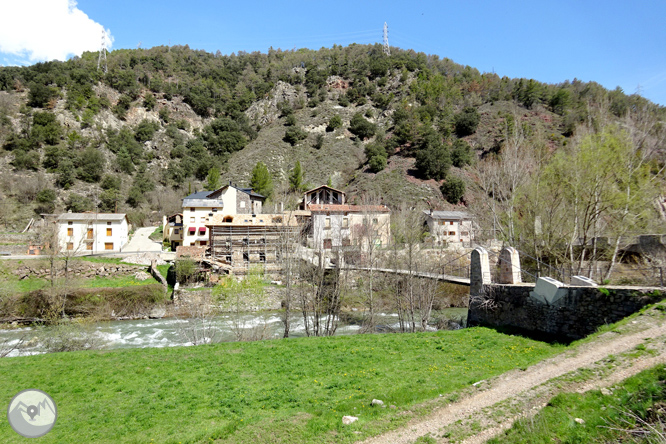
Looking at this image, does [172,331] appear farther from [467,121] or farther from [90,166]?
[467,121]

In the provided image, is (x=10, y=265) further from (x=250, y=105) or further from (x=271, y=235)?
(x=250, y=105)

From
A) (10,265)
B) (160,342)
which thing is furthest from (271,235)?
(10,265)

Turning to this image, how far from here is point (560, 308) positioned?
37.6ft

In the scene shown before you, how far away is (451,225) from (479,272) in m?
30.6

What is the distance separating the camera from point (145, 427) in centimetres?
707

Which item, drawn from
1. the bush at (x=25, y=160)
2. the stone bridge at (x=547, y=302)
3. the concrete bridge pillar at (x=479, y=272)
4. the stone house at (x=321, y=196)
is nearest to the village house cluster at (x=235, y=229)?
the stone house at (x=321, y=196)

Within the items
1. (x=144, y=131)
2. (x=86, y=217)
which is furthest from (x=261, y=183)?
(x=144, y=131)

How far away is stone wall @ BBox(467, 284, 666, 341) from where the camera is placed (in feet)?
31.8

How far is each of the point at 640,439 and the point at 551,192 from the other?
57.9ft

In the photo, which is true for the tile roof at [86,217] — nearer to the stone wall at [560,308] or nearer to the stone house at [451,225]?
the stone house at [451,225]

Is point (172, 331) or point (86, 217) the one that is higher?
point (86, 217)

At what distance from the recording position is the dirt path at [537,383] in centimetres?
571

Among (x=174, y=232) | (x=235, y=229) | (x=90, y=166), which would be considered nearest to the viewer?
(x=235, y=229)

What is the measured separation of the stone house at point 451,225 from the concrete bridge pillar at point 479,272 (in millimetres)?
27213
